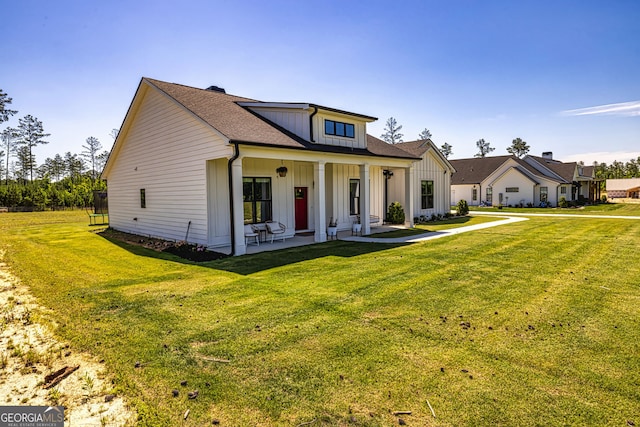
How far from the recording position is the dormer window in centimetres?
1376

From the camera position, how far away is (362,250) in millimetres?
10562

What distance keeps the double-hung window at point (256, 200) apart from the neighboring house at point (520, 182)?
3100 cm

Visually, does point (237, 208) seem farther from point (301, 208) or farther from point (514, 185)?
point (514, 185)

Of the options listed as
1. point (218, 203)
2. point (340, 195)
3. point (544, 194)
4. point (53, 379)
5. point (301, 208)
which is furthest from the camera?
point (544, 194)

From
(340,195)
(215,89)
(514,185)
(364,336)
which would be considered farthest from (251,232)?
(514,185)

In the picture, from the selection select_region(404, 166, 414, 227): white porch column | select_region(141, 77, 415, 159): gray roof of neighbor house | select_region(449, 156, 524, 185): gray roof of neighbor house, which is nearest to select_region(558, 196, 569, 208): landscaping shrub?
select_region(449, 156, 524, 185): gray roof of neighbor house

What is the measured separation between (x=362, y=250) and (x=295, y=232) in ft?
13.7

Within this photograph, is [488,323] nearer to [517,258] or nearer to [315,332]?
[315,332]

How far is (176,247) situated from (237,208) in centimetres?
287

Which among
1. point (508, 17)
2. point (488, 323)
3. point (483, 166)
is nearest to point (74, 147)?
point (483, 166)

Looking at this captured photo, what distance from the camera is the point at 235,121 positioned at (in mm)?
11562

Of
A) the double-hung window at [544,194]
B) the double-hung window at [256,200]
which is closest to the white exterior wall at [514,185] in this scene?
the double-hung window at [544,194]

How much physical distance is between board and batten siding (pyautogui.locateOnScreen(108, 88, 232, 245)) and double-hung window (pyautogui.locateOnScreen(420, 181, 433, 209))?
12.8 meters

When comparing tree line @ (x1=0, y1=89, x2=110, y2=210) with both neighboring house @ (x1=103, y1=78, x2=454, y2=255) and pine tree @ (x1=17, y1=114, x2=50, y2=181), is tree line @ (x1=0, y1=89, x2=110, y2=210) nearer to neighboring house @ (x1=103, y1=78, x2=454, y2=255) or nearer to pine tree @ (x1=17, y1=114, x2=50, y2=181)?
pine tree @ (x1=17, y1=114, x2=50, y2=181)
